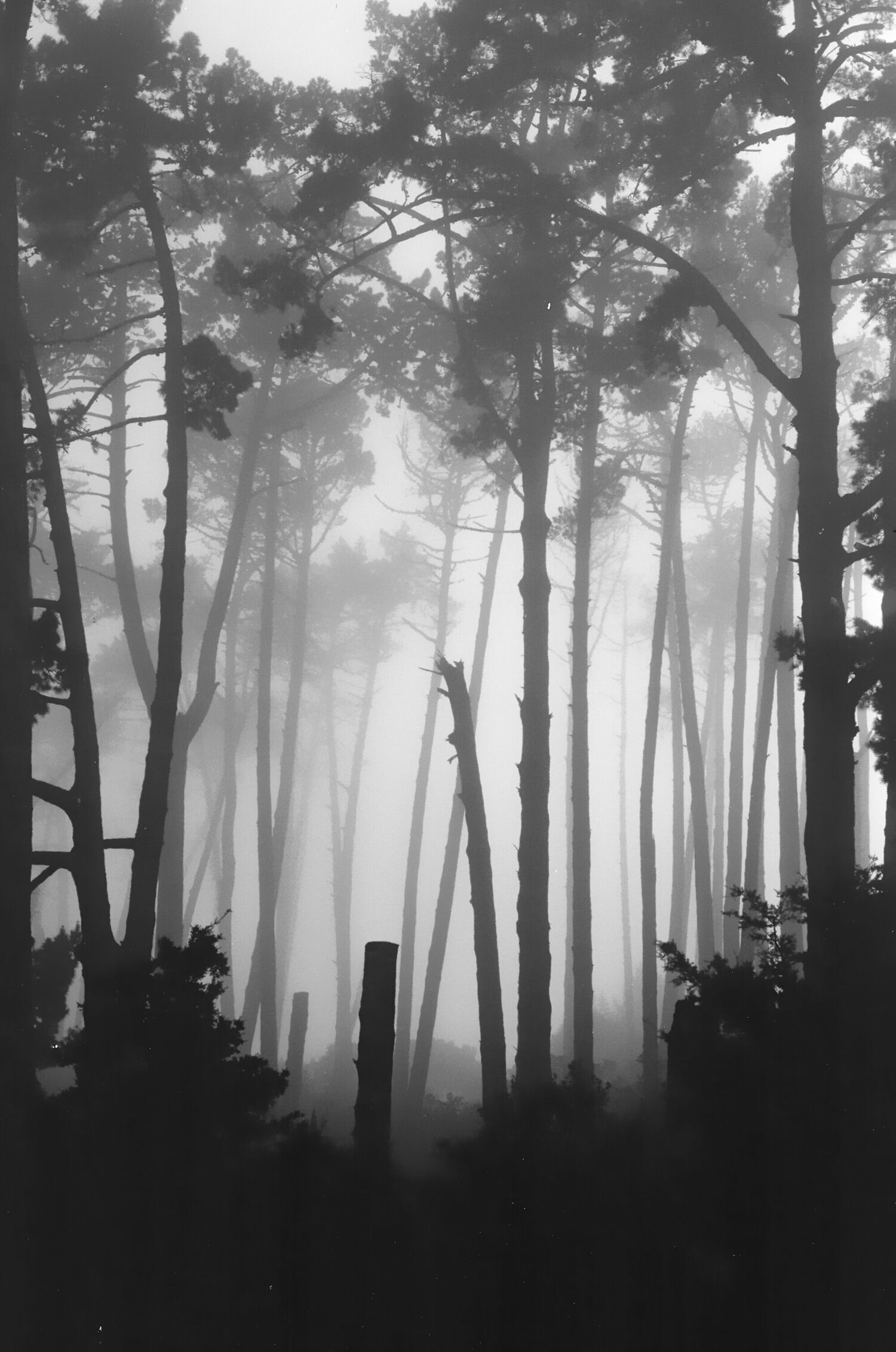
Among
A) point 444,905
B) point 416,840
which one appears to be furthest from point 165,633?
point 416,840

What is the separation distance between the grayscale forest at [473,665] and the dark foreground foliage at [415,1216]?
23mm

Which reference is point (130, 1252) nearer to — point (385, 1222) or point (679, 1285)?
point (385, 1222)

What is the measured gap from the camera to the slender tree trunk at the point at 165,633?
8977 mm

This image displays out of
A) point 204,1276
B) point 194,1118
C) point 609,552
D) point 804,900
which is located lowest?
point 204,1276

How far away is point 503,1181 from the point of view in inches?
254

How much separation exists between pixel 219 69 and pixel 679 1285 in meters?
11.9

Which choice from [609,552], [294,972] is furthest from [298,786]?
[609,552]

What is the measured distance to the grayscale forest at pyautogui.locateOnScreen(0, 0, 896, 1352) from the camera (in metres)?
5.23

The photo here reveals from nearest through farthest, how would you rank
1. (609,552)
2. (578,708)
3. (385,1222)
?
(385,1222), (578,708), (609,552)

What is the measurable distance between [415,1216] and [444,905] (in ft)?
42.2

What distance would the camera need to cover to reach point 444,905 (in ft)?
62.2

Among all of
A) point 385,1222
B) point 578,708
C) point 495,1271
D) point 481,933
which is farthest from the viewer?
point 578,708

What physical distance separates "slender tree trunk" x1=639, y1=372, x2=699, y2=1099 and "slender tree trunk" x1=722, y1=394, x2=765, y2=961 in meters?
1.89

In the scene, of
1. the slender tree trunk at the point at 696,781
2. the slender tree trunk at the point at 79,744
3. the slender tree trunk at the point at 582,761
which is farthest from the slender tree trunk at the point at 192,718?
the slender tree trunk at the point at 696,781
